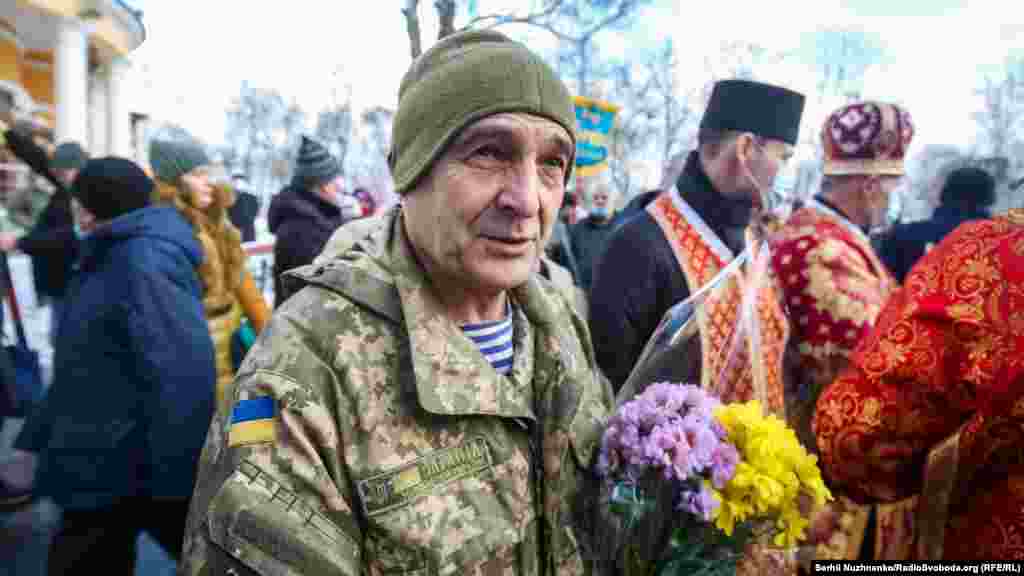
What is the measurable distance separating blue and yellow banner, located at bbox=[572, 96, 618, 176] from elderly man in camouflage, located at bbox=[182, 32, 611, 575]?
6.72 metres

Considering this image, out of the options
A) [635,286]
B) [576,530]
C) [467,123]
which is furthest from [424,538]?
[635,286]

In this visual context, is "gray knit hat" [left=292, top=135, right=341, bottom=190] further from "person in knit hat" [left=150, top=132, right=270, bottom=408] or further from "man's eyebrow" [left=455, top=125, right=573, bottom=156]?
"man's eyebrow" [left=455, top=125, right=573, bottom=156]

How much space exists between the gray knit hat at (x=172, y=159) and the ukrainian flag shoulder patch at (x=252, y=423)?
279 centimetres

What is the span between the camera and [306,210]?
4.85 meters

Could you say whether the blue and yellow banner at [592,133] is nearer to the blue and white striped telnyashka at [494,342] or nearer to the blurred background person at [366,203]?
the blurred background person at [366,203]

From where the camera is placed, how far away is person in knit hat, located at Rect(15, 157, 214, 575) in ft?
9.10

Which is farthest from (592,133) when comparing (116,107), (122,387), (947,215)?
(116,107)

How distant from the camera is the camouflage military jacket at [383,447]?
47.3 inches

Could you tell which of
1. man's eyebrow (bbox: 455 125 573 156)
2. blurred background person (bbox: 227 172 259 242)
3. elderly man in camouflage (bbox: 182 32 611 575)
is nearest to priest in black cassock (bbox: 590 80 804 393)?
elderly man in camouflage (bbox: 182 32 611 575)

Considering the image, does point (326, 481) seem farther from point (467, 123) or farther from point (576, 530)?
point (467, 123)

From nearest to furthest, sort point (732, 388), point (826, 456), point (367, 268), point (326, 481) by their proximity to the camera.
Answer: point (326, 481) < point (367, 268) < point (826, 456) < point (732, 388)

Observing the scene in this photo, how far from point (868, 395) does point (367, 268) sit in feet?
4.61

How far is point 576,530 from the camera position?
1501 millimetres

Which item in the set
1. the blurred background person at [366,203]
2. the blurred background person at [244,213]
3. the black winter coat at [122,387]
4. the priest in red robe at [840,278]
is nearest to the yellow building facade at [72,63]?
the blurred background person at [366,203]
